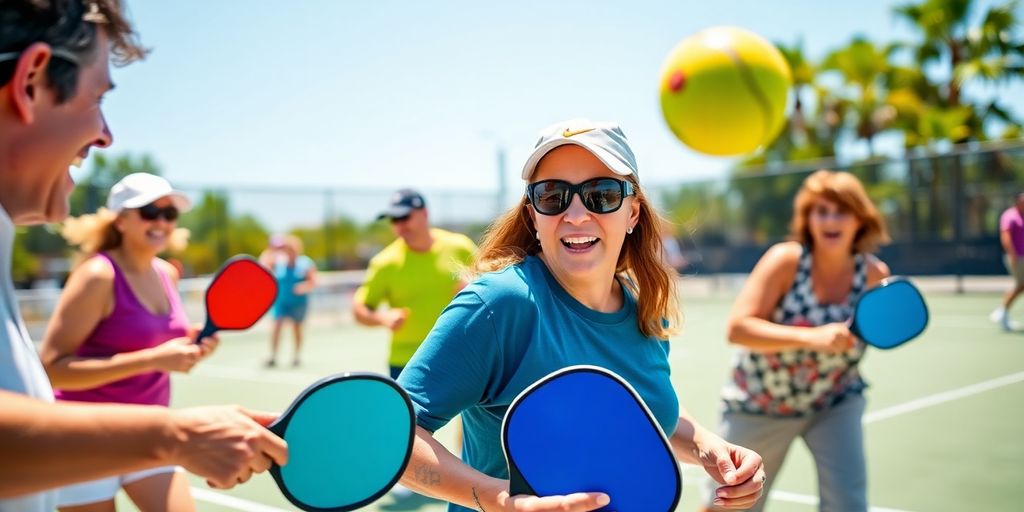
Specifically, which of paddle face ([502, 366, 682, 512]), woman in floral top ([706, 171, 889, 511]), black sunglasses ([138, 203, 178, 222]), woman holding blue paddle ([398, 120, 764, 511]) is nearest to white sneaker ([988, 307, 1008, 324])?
woman in floral top ([706, 171, 889, 511])

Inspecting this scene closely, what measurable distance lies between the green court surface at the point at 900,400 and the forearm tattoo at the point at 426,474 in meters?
3.70

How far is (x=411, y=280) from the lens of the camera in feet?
21.1

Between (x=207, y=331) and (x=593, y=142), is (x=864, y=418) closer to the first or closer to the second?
(x=207, y=331)

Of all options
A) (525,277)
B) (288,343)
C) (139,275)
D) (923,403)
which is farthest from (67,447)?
(288,343)

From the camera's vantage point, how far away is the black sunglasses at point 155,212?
4.08 m

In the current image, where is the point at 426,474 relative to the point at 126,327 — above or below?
above

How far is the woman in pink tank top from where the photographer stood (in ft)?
11.3

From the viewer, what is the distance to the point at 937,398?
329 inches

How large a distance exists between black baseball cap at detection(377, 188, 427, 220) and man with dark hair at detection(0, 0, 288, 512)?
5.06m

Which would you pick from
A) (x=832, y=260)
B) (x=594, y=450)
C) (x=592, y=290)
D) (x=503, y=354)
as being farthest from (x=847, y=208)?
(x=594, y=450)

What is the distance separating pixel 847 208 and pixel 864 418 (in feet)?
13.4

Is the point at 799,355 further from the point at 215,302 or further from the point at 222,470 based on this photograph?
the point at 222,470

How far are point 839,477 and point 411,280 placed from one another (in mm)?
3602

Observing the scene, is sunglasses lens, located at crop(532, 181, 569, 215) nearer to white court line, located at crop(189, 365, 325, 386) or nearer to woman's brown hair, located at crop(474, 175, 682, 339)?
woman's brown hair, located at crop(474, 175, 682, 339)
